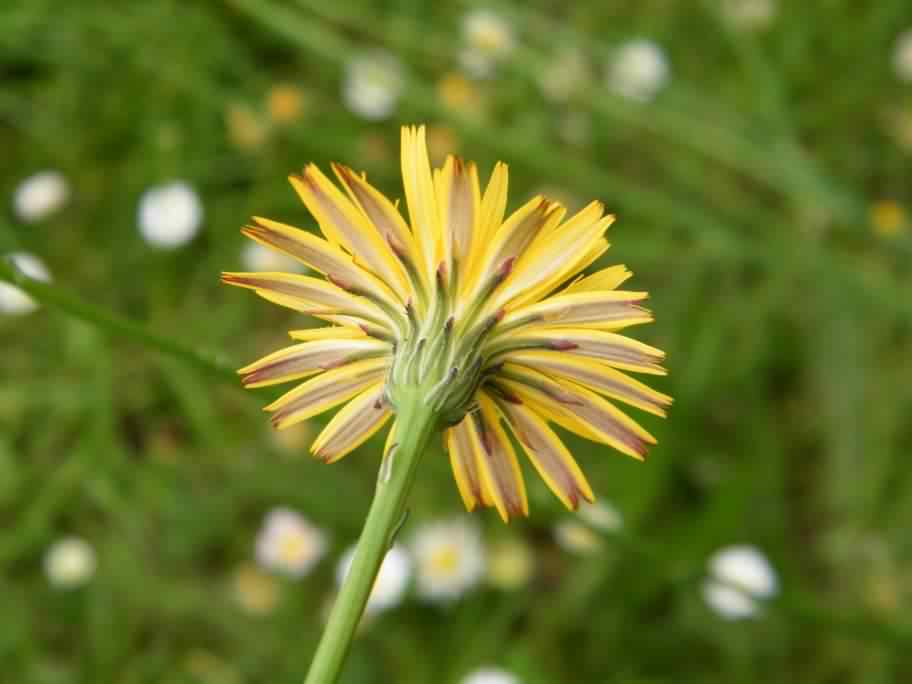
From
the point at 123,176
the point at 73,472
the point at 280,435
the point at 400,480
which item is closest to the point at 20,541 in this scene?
the point at 73,472

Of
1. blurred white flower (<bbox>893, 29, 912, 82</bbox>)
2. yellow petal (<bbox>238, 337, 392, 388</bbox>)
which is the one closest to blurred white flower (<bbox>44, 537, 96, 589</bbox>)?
yellow petal (<bbox>238, 337, 392, 388</bbox>)

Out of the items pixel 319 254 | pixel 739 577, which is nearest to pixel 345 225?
pixel 319 254

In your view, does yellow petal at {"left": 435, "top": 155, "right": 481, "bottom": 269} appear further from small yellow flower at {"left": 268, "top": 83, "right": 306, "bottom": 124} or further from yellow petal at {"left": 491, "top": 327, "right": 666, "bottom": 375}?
small yellow flower at {"left": 268, "top": 83, "right": 306, "bottom": 124}

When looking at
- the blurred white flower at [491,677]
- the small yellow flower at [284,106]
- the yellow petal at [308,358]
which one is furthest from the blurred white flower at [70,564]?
the yellow petal at [308,358]

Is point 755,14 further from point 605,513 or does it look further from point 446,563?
point 446,563

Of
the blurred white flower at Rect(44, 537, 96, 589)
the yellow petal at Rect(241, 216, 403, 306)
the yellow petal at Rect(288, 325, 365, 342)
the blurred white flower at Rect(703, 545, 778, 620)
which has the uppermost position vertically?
the blurred white flower at Rect(703, 545, 778, 620)

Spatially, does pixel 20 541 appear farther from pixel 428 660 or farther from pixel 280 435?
pixel 428 660
